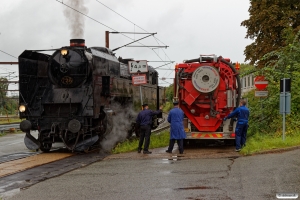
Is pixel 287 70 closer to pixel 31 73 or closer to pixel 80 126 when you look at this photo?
pixel 80 126

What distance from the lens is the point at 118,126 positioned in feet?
54.7

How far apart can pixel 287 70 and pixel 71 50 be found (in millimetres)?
8484

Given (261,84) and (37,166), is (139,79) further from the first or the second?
(37,166)

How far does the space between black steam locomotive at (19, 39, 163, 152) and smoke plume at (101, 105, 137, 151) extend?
0.75ft

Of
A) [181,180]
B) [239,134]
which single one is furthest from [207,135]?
[181,180]

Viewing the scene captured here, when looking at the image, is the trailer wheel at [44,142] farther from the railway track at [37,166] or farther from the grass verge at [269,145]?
the grass verge at [269,145]

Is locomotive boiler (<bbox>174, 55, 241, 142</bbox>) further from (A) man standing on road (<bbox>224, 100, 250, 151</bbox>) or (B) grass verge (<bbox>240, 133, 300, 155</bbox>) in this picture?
(B) grass verge (<bbox>240, 133, 300, 155</bbox>)

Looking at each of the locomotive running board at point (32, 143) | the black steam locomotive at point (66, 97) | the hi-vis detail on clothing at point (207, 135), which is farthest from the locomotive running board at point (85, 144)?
the hi-vis detail on clothing at point (207, 135)

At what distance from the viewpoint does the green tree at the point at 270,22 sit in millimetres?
29141

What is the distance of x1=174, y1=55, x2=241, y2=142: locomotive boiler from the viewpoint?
14641mm

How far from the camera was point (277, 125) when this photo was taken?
1631 cm

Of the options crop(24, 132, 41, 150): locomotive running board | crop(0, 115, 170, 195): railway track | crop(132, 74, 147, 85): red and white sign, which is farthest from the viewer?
crop(132, 74, 147, 85): red and white sign

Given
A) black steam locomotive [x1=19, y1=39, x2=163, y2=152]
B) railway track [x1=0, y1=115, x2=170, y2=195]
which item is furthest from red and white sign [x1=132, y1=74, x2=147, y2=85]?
railway track [x1=0, y1=115, x2=170, y2=195]

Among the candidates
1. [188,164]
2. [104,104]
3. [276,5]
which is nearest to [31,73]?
[104,104]
